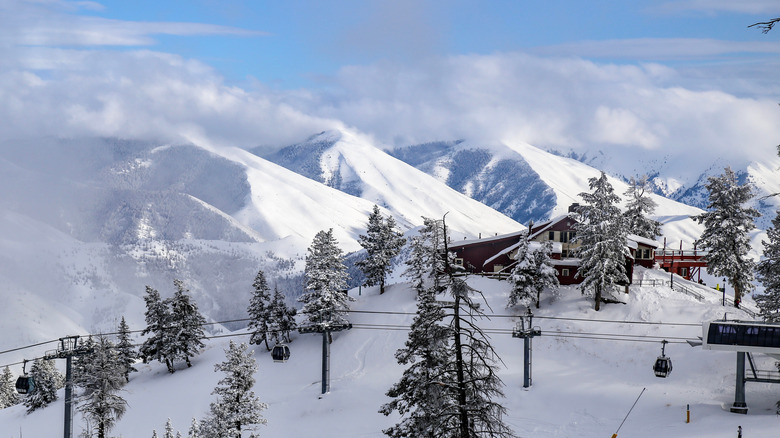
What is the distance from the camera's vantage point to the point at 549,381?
59.3 m

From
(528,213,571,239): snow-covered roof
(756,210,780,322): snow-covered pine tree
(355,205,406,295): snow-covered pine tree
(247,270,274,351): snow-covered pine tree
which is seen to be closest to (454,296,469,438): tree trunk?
(756,210,780,322): snow-covered pine tree

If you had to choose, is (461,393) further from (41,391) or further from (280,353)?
(41,391)

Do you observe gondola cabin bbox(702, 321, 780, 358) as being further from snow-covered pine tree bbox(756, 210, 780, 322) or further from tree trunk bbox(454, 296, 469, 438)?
tree trunk bbox(454, 296, 469, 438)

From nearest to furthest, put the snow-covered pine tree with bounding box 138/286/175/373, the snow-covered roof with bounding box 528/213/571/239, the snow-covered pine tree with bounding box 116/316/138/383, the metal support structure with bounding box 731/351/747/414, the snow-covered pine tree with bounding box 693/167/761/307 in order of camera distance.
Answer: the metal support structure with bounding box 731/351/747/414, the snow-covered pine tree with bounding box 693/167/761/307, the snow-covered pine tree with bounding box 138/286/175/373, the snow-covered roof with bounding box 528/213/571/239, the snow-covered pine tree with bounding box 116/316/138/383

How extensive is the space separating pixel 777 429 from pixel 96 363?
1810 inches

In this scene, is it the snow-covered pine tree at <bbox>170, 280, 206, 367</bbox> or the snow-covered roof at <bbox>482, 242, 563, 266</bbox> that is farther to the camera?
the snow-covered pine tree at <bbox>170, 280, 206, 367</bbox>

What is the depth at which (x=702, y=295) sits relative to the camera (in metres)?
72.3

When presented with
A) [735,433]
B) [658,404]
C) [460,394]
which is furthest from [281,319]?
[460,394]

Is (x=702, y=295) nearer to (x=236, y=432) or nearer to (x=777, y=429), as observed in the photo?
(x=777, y=429)

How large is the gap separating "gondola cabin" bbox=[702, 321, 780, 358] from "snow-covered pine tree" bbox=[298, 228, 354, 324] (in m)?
38.8

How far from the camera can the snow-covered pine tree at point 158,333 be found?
267 feet

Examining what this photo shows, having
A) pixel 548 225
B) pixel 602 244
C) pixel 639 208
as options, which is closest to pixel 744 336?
pixel 602 244

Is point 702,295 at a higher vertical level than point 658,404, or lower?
higher

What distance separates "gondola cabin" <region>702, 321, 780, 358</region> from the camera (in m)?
45.2
